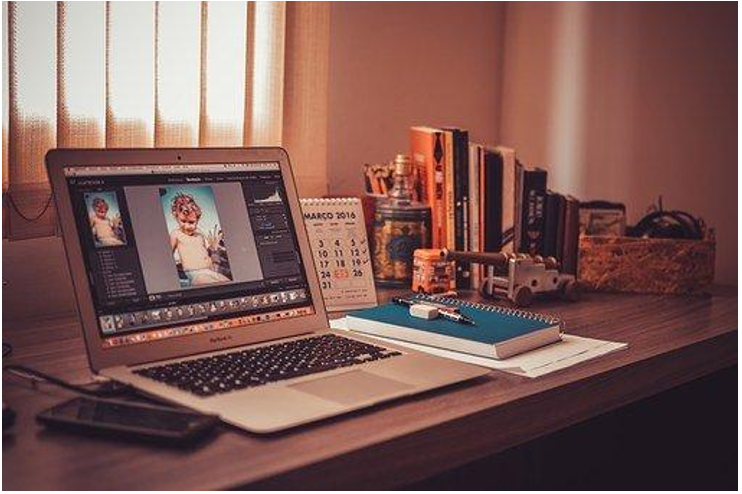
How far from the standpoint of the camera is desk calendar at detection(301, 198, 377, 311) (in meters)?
1.58

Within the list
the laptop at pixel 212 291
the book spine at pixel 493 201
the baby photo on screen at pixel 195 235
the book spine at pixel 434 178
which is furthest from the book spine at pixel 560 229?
the baby photo on screen at pixel 195 235

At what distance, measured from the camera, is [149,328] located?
3.81 feet

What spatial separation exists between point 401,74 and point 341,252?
65 cm

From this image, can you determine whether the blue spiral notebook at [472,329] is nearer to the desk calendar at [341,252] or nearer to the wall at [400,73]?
the desk calendar at [341,252]

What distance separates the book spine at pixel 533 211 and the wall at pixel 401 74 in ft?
1.24

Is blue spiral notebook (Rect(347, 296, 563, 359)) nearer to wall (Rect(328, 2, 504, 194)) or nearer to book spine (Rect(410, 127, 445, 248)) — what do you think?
book spine (Rect(410, 127, 445, 248))

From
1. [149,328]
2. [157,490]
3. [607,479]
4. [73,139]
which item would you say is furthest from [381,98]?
[157,490]

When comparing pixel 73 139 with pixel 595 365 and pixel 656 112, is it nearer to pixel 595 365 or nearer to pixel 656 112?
pixel 595 365

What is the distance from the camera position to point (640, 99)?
2273 millimetres

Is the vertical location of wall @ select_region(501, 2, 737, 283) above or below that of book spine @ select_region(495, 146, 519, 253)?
above

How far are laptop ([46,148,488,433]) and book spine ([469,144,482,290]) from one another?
20.2 inches

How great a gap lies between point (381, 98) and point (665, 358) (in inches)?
37.7

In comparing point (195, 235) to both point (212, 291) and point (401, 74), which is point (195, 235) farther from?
point (401, 74)

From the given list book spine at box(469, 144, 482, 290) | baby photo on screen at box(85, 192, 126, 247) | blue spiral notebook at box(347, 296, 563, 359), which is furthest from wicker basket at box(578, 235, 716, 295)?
baby photo on screen at box(85, 192, 126, 247)
